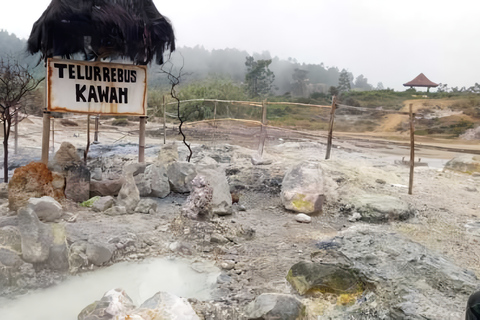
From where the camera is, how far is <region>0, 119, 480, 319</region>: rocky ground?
3098 millimetres

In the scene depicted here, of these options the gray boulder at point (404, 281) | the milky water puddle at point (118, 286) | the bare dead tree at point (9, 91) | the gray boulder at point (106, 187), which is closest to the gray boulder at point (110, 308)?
the milky water puddle at point (118, 286)

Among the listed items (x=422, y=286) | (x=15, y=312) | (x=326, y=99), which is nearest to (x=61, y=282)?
(x=15, y=312)

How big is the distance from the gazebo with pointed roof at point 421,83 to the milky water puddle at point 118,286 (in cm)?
3377

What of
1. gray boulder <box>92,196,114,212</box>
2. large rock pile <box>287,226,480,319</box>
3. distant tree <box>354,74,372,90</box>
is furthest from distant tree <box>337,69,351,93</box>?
large rock pile <box>287,226,480,319</box>

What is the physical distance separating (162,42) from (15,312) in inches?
174

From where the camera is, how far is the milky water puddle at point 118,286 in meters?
2.89

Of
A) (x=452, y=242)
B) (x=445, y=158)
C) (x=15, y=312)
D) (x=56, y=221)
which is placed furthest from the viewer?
(x=445, y=158)

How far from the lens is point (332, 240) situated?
449 cm

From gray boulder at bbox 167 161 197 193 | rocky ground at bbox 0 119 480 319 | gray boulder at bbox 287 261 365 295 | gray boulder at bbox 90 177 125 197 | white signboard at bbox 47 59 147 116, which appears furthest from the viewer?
gray boulder at bbox 167 161 197 193

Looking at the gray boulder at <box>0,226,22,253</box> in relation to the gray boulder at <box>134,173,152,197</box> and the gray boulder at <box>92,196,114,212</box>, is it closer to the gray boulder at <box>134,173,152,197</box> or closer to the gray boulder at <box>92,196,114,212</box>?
Answer: the gray boulder at <box>92,196,114,212</box>

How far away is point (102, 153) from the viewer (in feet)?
31.4

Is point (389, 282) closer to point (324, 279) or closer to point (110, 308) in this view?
point (324, 279)

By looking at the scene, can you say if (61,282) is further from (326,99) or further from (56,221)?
(326,99)

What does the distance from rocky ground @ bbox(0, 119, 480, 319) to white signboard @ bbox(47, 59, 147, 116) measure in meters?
1.39
